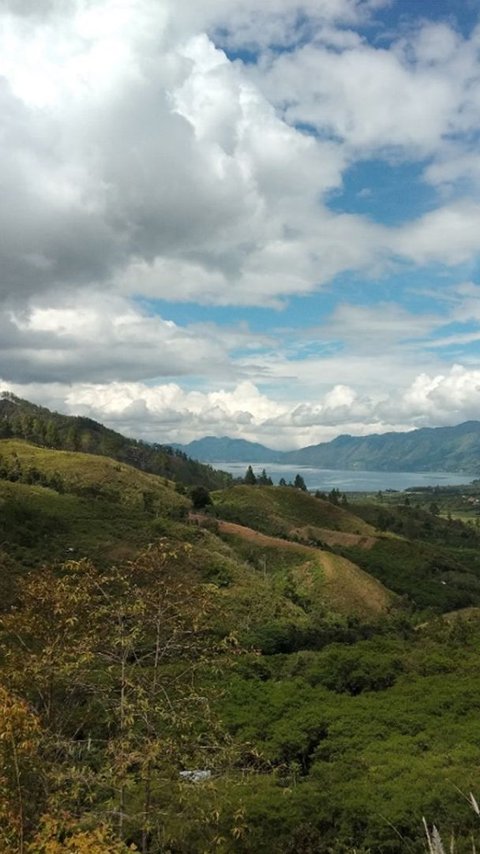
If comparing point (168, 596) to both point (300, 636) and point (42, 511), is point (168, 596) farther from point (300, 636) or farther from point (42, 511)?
point (42, 511)

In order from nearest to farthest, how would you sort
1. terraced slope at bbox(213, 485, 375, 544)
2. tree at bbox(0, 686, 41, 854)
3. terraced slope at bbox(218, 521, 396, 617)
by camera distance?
tree at bbox(0, 686, 41, 854) < terraced slope at bbox(218, 521, 396, 617) < terraced slope at bbox(213, 485, 375, 544)

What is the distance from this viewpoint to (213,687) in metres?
21.9

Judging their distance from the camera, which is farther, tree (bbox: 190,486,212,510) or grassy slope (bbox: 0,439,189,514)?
tree (bbox: 190,486,212,510)

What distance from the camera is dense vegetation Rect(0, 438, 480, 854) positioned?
39.1 feet

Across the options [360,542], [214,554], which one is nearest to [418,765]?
[214,554]

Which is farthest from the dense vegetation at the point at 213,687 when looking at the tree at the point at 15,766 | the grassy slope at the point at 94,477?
the grassy slope at the point at 94,477

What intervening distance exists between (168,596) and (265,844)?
11964 millimetres

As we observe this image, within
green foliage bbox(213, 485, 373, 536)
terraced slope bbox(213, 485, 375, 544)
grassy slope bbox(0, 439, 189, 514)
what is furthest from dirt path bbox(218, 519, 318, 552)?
green foliage bbox(213, 485, 373, 536)

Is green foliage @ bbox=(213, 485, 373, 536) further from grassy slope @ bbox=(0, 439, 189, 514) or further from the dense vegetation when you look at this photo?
the dense vegetation

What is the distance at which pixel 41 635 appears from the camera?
13195 mm

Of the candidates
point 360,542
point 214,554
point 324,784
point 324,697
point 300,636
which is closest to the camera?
point 324,784

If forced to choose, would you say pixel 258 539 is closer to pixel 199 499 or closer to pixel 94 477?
pixel 199 499

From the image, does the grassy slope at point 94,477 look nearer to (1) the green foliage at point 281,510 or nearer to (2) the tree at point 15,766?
(1) the green foliage at point 281,510

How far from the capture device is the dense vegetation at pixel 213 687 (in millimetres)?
11930
